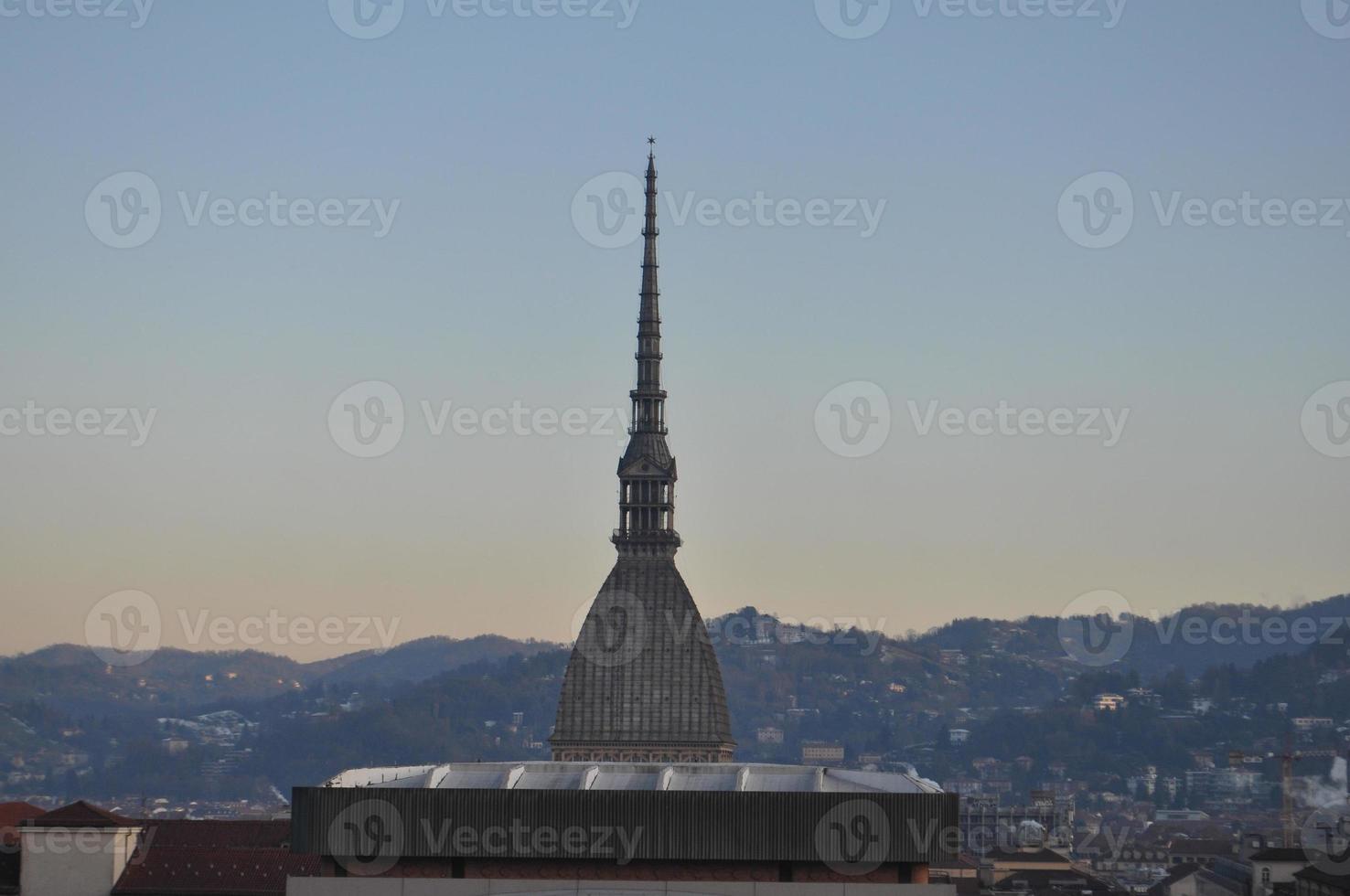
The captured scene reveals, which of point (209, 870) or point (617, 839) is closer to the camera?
point (617, 839)

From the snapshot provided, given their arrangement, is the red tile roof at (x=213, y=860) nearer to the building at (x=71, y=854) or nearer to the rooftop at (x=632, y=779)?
the building at (x=71, y=854)

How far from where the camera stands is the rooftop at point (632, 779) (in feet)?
348

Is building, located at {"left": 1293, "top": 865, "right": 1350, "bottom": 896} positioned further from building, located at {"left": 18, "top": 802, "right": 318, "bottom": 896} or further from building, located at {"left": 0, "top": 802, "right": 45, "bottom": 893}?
building, located at {"left": 0, "top": 802, "right": 45, "bottom": 893}

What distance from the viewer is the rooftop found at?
106 metres

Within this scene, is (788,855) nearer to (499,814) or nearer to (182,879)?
(499,814)

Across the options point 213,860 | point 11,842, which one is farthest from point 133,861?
point 11,842

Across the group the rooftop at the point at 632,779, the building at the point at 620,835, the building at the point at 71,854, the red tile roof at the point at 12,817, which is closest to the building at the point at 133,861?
the building at the point at 71,854

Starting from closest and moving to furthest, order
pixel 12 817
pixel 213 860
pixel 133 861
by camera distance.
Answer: pixel 133 861, pixel 213 860, pixel 12 817

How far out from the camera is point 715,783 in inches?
4294

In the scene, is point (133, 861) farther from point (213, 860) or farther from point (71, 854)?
point (71, 854)

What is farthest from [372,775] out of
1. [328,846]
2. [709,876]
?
[709,876]

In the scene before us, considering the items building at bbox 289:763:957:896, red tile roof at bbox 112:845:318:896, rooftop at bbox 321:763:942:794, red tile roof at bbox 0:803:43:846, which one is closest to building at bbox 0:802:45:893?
red tile roof at bbox 0:803:43:846

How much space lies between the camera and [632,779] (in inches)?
4272

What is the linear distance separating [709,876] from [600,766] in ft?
41.7
